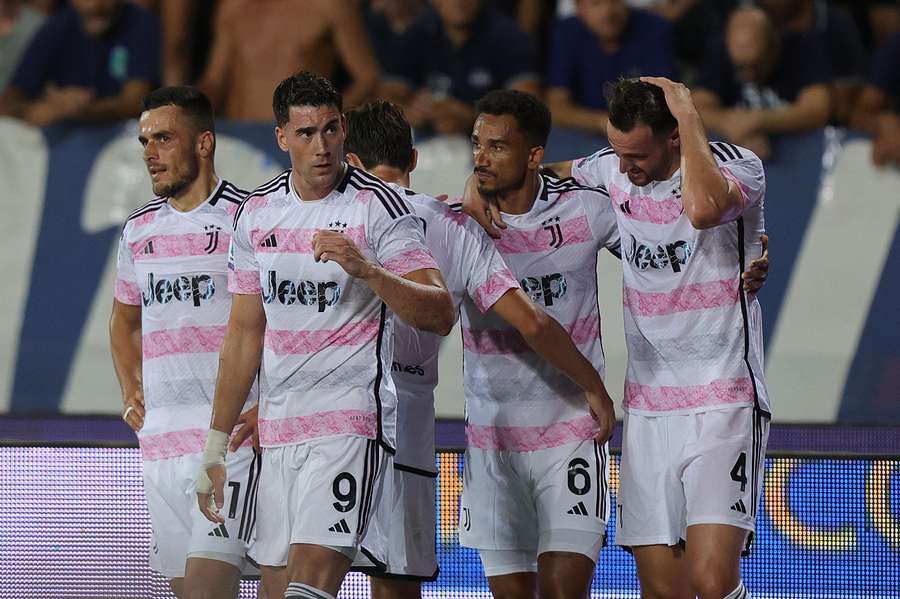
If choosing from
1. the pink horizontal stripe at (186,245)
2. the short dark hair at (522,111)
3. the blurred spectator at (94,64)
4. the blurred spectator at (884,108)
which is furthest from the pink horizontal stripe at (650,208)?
the blurred spectator at (94,64)

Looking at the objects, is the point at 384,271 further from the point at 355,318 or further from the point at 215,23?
the point at 215,23

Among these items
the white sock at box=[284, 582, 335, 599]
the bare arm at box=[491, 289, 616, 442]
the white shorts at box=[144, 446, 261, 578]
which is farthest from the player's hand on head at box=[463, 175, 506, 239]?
the white sock at box=[284, 582, 335, 599]

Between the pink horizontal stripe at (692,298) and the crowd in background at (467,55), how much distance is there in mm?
3346

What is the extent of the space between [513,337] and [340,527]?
1.22 m

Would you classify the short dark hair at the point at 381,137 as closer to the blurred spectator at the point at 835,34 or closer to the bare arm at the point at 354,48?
the bare arm at the point at 354,48

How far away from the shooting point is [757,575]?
5488 millimetres

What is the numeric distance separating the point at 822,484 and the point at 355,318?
226 centimetres

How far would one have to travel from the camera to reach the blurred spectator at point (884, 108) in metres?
7.73

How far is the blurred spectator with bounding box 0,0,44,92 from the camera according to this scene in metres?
8.62

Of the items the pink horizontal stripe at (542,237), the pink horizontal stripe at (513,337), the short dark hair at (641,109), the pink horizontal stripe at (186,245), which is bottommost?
the pink horizontal stripe at (513,337)

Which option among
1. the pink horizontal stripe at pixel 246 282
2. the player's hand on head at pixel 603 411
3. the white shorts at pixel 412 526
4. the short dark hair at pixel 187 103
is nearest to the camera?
the pink horizontal stripe at pixel 246 282

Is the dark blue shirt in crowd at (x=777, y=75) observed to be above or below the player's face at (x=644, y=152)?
above

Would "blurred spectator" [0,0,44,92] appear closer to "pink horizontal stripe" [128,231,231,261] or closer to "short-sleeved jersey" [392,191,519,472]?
"pink horizontal stripe" [128,231,231,261]

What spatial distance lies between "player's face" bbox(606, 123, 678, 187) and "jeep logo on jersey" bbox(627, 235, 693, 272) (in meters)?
0.24
